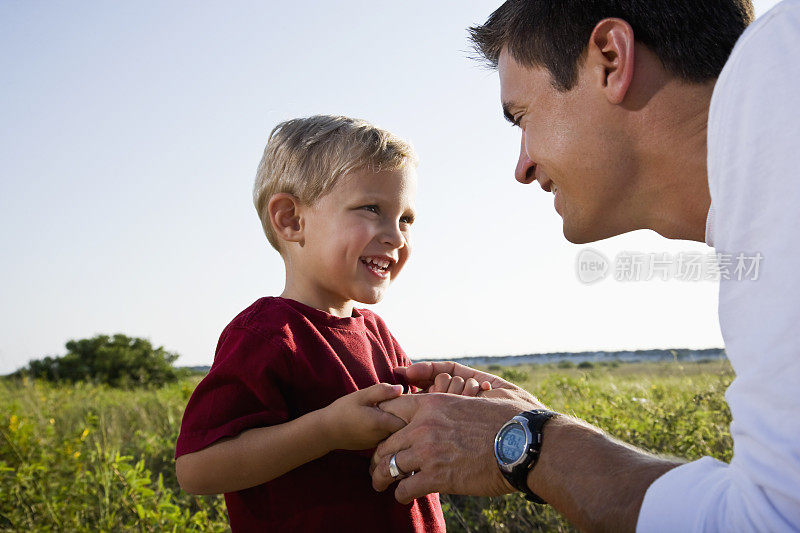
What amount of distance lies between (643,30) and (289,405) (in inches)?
68.8

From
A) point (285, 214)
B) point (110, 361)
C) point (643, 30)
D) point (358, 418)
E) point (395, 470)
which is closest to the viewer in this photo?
point (358, 418)

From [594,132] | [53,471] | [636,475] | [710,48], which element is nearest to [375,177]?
[594,132]

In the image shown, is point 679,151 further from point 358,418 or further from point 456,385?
point 358,418

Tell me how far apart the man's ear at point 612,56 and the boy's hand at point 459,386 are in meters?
1.12

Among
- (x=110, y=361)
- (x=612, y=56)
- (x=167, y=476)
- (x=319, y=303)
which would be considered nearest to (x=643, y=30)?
(x=612, y=56)

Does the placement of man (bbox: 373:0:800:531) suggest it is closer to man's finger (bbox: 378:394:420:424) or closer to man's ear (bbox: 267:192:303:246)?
man's finger (bbox: 378:394:420:424)

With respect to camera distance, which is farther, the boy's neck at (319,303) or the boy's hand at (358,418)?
the boy's neck at (319,303)

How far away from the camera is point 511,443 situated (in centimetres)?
201

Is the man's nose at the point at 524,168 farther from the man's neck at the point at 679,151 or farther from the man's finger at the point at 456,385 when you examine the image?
the man's finger at the point at 456,385

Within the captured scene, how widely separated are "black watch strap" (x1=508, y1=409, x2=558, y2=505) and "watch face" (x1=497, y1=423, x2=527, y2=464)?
0.09 ft

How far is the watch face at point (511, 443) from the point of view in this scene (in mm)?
1986

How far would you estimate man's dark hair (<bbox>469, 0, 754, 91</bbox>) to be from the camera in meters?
2.29

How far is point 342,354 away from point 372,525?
1.94ft

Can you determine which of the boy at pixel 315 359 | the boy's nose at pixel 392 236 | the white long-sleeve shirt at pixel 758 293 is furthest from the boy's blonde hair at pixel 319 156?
the white long-sleeve shirt at pixel 758 293
